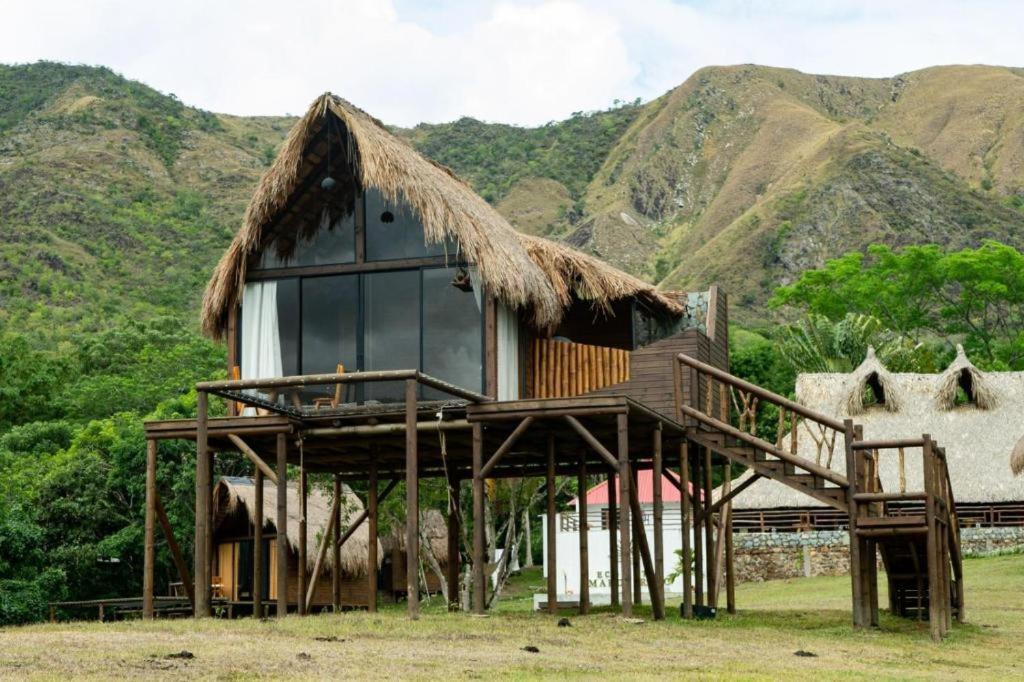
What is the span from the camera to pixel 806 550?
33.6m

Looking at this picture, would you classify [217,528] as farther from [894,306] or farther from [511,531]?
[894,306]

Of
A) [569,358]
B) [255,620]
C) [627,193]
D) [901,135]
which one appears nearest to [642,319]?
[569,358]

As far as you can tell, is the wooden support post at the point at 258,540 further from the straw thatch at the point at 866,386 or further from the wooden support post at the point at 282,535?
the straw thatch at the point at 866,386

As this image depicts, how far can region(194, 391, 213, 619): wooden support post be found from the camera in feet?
53.3

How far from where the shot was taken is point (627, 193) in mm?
104375

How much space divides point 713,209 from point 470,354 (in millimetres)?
81435

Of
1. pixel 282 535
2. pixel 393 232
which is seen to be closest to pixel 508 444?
pixel 282 535

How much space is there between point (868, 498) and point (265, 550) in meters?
16.7

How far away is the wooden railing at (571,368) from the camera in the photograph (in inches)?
730

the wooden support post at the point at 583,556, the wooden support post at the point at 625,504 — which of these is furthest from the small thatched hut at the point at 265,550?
the wooden support post at the point at 625,504

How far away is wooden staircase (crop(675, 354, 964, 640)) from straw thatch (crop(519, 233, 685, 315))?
146 cm

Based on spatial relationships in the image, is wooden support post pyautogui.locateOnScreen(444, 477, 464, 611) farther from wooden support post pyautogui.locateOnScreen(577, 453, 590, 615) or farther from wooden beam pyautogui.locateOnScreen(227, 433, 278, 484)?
wooden beam pyautogui.locateOnScreen(227, 433, 278, 484)

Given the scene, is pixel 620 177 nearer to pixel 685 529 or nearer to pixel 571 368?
pixel 571 368

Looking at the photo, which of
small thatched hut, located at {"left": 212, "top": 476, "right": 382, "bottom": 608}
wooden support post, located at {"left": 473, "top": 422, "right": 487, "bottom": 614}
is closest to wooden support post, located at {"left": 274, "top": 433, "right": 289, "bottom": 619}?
wooden support post, located at {"left": 473, "top": 422, "right": 487, "bottom": 614}
